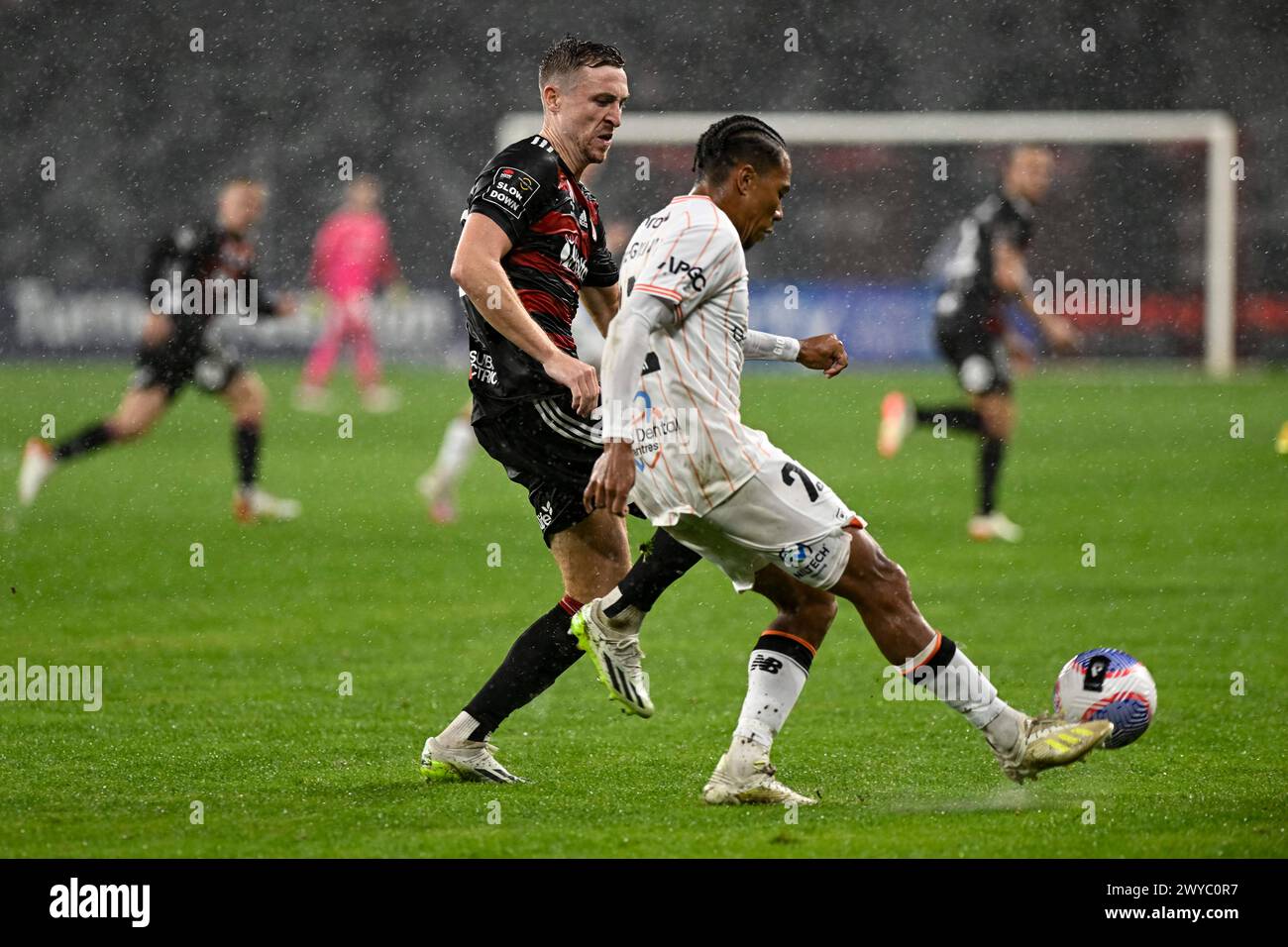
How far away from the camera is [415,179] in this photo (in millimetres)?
27688

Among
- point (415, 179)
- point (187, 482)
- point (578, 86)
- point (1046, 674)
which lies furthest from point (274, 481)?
point (415, 179)

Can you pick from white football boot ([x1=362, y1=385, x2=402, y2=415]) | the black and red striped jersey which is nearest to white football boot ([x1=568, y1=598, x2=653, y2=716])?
the black and red striped jersey

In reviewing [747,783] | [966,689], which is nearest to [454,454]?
[747,783]

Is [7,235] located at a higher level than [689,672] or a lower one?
higher

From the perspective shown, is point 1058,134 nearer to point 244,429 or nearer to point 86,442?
point 244,429

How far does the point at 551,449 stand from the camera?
5090mm

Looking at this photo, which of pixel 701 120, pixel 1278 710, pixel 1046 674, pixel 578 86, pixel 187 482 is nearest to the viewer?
pixel 578 86

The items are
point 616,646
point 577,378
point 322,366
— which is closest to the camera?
point 577,378

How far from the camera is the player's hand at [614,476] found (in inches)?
173

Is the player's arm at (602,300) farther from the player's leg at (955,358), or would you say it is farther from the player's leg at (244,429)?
the player's leg at (244,429)

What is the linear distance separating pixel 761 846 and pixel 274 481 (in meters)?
10.1

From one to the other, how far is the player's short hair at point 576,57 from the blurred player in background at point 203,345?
6.72m

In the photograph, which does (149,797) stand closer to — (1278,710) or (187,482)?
(1278,710)

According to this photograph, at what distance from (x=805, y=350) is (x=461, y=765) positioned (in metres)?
1.60
